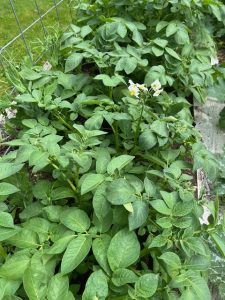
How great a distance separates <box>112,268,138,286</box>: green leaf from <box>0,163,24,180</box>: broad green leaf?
0.47 m

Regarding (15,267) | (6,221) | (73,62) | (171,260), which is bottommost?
(171,260)

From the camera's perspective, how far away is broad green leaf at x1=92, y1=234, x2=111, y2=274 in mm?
1127

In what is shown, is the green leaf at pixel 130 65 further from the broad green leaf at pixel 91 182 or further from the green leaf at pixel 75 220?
the green leaf at pixel 75 220

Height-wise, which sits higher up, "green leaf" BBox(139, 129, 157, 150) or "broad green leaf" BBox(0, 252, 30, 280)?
"green leaf" BBox(139, 129, 157, 150)

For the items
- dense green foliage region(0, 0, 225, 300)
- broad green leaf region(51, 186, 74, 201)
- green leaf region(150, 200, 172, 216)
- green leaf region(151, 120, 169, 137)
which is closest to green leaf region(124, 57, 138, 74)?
dense green foliage region(0, 0, 225, 300)

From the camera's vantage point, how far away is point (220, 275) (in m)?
1.44

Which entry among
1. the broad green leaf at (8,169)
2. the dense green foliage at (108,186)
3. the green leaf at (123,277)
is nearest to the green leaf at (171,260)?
the dense green foliage at (108,186)

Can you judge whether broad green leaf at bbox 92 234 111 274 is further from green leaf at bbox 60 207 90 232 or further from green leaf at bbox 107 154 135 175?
green leaf at bbox 107 154 135 175

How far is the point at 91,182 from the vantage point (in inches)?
49.4

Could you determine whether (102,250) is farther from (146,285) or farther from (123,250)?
(146,285)

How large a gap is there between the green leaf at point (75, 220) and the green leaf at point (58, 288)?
0.17 meters

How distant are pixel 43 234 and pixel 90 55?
3.09 feet

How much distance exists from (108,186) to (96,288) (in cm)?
33

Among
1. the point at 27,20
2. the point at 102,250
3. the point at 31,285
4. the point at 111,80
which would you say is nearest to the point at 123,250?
the point at 102,250
